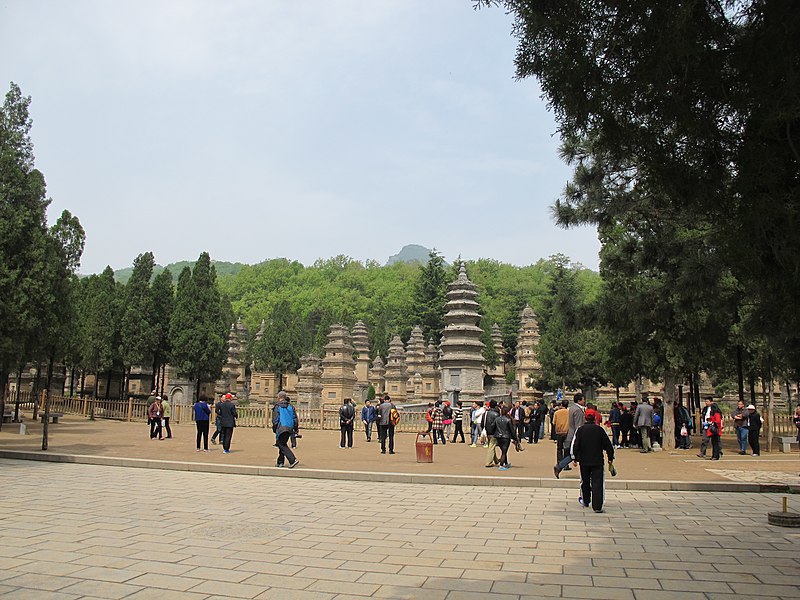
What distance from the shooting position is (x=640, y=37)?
19.3 feet

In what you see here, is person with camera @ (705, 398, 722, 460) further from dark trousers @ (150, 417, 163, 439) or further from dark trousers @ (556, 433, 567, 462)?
dark trousers @ (150, 417, 163, 439)

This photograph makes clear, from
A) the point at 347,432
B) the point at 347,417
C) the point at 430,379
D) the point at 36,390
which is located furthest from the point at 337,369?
the point at 347,417

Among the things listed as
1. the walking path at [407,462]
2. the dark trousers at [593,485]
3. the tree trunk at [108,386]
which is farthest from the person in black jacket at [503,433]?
the tree trunk at [108,386]

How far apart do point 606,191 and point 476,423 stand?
11.8 m

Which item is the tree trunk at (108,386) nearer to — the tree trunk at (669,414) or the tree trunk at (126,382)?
the tree trunk at (126,382)

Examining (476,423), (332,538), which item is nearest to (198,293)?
(476,423)

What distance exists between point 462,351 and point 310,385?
50.8ft

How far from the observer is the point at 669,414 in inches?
885

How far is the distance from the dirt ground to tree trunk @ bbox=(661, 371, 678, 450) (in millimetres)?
1209

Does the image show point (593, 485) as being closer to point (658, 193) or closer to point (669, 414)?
point (658, 193)

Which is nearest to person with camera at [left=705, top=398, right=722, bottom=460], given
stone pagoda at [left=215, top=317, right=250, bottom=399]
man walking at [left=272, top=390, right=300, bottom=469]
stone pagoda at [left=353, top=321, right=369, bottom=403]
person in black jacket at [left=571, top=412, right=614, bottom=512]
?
person in black jacket at [left=571, top=412, right=614, bottom=512]

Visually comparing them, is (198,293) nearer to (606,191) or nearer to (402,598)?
(606,191)

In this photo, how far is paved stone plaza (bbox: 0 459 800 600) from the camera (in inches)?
234

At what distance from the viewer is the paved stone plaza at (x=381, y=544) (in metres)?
5.95
